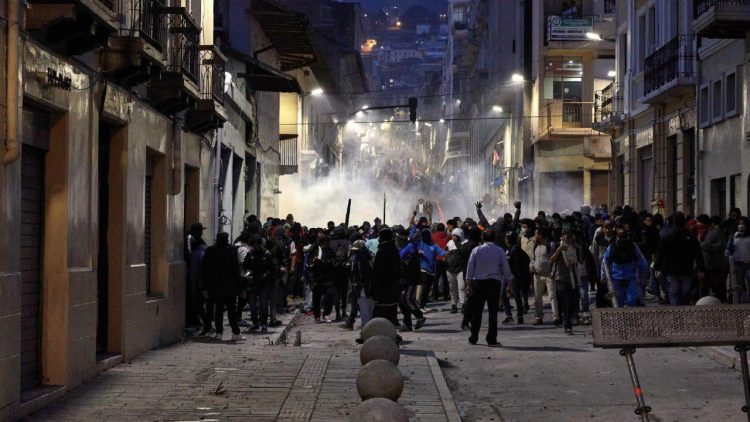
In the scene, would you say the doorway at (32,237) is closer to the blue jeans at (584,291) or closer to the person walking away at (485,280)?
the person walking away at (485,280)

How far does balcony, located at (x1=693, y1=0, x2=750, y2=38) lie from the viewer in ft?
76.3

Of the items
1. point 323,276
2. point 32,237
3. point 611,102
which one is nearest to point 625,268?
point 323,276

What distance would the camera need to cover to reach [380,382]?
413 inches

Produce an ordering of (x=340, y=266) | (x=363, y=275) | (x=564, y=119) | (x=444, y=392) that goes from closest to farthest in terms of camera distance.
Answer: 1. (x=444, y=392)
2. (x=363, y=275)
3. (x=340, y=266)
4. (x=564, y=119)

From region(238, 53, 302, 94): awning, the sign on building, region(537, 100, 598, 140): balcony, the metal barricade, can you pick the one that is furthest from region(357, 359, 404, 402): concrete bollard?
region(537, 100, 598, 140): balcony

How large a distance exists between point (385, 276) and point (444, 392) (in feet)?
18.6

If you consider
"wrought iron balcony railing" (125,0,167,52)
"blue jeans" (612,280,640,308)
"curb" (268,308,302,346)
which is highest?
"wrought iron balcony railing" (125,0,167,52)

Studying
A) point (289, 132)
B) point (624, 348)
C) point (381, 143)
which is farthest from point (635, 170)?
point (381, 143)

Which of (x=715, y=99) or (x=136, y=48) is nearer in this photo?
(x=136, y=48)

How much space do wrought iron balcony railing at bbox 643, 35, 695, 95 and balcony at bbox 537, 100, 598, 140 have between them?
1834 cm

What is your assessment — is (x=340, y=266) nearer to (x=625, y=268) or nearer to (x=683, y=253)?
(x=625, y=268)

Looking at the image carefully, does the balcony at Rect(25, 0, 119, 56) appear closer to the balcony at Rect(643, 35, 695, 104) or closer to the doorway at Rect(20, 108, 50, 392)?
the doorway at Rect(20, 108, 50, 392)

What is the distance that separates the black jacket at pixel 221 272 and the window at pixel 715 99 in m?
12.8

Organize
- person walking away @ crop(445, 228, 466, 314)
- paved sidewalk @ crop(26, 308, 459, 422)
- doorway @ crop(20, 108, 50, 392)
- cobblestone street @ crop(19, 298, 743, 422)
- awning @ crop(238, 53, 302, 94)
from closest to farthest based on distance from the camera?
paved sidewalk @ crop(26, 308, 459, 422) → cobblestone street @ crop(19, 298, 743, 422) → doorway @ crop(20, 108, 50, 392) → person walking away @ crop(445, 228, 466, 314) → awning @ crop(238, 53, 302, 94)
